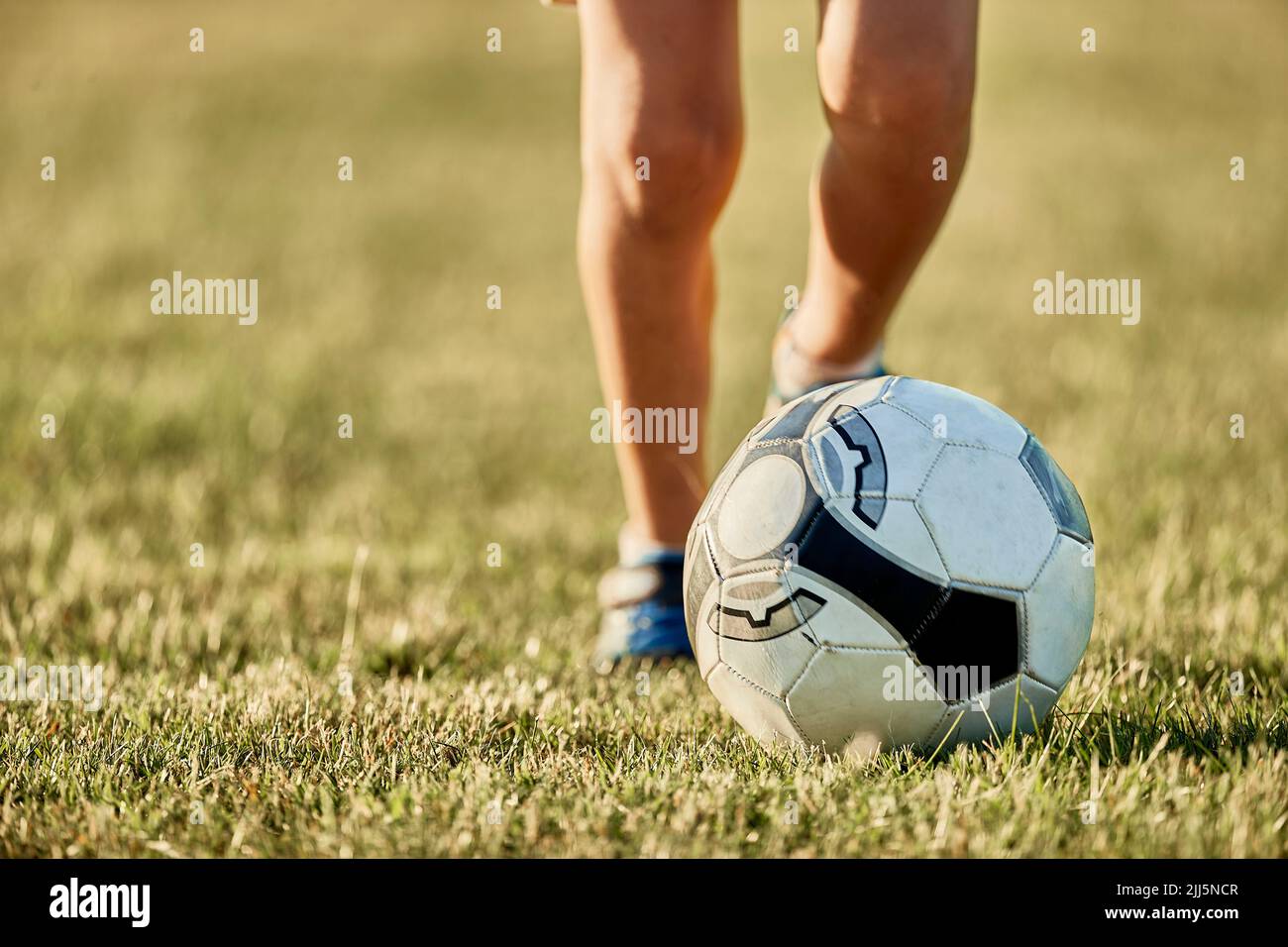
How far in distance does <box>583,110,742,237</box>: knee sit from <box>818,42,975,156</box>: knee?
0.26 meters

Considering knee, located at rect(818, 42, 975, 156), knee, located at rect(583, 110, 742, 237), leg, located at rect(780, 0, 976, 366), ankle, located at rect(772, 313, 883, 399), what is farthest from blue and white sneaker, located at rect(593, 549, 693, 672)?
knee, located at rect(818, 42, 975, 156)

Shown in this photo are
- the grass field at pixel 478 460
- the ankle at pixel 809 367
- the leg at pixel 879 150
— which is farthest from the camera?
the ankle at pixel 809 367

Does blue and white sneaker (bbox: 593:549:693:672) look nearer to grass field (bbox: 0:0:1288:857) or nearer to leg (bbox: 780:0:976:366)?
grass field (bbox: 0:0:1288:857)

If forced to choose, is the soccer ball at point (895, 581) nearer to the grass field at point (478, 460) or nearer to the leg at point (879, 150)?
the grass field at point (478, 460)

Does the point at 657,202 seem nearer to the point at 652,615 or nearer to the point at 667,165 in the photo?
the point at 667,165

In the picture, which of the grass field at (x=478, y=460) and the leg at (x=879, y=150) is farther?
the leg at (x=879, y=150)

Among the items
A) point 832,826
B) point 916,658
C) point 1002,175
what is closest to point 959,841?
point 832,826

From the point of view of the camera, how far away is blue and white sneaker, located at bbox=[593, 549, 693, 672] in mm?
3207

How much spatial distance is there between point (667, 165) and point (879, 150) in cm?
45

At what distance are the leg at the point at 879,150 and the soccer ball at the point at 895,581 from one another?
25.2 inches

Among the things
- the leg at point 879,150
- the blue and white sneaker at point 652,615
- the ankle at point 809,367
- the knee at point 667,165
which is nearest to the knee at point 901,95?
the leg at point 879,150

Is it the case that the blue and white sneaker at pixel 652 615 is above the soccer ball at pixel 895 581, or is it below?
below

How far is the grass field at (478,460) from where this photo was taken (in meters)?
2.16

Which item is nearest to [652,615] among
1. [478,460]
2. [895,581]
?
[895,581]
